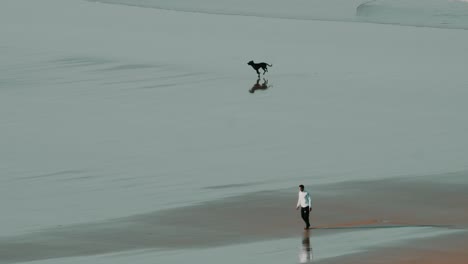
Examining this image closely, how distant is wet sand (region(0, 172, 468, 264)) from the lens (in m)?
24.7

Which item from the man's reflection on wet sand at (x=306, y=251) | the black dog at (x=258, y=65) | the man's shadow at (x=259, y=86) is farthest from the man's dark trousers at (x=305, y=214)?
the black dog at (x=258, y=65)

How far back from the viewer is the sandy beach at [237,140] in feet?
82.4

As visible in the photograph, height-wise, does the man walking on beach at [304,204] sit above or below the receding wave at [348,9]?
below

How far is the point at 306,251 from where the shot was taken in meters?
23.6

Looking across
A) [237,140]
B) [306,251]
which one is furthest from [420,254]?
[237,140]

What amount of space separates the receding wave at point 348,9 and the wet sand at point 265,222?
2759 centimetres

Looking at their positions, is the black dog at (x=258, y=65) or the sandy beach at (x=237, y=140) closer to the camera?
the sandy beach at (x=237, y=140)

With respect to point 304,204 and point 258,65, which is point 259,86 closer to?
point 258,65

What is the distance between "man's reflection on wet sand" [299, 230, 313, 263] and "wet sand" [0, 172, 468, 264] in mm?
367

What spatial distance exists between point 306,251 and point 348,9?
3880 cm

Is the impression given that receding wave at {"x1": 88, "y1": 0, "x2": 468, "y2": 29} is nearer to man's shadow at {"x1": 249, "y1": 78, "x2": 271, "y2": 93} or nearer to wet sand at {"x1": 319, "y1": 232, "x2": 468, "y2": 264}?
man's shadow at {"x1": 249, "y1": 78, "x2": 271, "y2": 93}

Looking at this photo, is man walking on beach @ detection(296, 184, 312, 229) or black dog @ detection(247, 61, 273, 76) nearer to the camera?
man walking on beach @ detection(296, 184, 312, 229)

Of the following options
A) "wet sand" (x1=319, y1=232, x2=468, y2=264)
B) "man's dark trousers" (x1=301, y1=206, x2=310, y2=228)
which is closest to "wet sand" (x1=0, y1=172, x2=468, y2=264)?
"wet sand" (x1=319, y1=232, x2=468, y2=264)

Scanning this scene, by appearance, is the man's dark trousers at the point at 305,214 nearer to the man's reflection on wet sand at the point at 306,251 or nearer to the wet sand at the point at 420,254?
the man's reflection on wet sand at the point at 306,251
